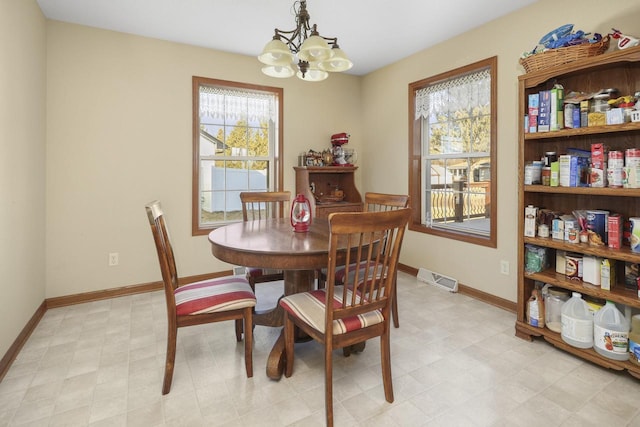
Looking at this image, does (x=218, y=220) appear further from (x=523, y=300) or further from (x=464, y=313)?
(x=523, y=300)

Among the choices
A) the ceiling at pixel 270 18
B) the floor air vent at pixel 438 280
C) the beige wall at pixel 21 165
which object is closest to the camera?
the beige wall at pixel 21 165

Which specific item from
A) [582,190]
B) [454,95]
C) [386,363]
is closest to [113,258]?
[386,363]

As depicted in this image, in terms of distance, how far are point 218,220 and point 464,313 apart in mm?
2616

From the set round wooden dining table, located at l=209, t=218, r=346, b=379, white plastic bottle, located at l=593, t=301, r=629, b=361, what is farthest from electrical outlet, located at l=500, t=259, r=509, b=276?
round wooden dining table, located at l=209, t=218, r=346, b=379

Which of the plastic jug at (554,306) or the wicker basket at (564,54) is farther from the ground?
the wicker basket at (564,54)

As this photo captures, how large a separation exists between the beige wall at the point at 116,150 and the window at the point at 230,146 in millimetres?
109

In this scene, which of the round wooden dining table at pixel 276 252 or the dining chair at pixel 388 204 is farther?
the dining chair at pixel 388 204

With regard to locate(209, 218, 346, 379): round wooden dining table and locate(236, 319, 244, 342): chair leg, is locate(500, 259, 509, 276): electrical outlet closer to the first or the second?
locate(209, 218, 346, 379): round wooden dining table

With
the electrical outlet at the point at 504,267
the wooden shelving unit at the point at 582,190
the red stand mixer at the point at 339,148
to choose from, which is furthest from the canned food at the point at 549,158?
the red stand mixer at the point at 339,148

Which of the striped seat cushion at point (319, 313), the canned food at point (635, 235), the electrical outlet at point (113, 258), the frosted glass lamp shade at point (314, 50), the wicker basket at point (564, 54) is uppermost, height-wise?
the wicker basket at point (564, 54)

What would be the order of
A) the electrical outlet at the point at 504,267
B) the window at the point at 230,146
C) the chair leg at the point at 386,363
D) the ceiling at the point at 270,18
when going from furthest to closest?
1. the window at the point at 230,146
2. the electrical outlet at the point at 504,267
3. the ceiling at the point at 270,18
4. the chair leg at the point at 386,363

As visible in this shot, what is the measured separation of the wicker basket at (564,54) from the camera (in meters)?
2.03

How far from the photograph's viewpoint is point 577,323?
2.05 meters

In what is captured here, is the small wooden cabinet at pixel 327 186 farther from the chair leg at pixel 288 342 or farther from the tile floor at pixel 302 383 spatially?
the chair leg at pixel 288 342
